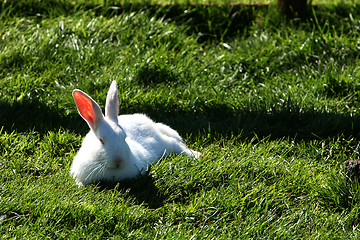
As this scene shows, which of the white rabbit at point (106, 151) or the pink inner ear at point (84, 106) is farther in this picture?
the pink inner ear at point (84, 106)

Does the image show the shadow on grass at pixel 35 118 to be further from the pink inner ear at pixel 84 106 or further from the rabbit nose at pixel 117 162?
the rabbit nose at pixel 117 162

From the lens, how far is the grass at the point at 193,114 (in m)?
3.51

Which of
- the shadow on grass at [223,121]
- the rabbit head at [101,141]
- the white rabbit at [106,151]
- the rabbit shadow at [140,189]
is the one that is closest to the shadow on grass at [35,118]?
the shadow on grass at [223,121]

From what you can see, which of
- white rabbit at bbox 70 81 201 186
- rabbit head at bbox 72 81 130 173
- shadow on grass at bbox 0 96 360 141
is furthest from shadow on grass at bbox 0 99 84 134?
rabbit head at bbox 72 81 130 173

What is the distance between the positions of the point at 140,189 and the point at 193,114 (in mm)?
1403

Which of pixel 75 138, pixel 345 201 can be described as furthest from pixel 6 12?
pixel 345 201

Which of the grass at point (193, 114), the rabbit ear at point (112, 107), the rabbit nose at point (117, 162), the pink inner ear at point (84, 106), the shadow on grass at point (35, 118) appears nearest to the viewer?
the grass at point (193, 114)

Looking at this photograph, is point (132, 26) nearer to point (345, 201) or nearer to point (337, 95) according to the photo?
point (337, 95)

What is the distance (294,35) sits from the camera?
239 inches

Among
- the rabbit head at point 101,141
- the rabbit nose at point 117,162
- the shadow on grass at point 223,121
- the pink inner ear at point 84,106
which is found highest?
the pink inner ear at point 84,106

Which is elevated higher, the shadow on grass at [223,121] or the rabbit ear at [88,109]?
the rabbit ear at [88,109]

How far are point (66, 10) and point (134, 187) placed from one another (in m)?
3.42

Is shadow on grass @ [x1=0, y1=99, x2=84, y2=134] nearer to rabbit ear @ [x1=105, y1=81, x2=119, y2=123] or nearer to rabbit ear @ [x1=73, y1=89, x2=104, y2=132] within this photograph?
rabbit ear @ [x1=105, y1=81, x2=119, y2=123]

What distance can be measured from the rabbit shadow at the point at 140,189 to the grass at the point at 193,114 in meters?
0.01
